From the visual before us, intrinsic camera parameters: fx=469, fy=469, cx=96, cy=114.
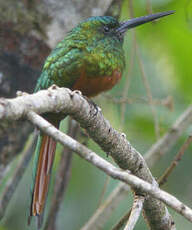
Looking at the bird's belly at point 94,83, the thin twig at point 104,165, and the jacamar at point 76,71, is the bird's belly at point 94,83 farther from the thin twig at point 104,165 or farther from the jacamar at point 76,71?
the thin twig at point 104,165

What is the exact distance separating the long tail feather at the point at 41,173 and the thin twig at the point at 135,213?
63 centimetres

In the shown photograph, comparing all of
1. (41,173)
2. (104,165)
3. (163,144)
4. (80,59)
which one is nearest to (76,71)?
(80,59)

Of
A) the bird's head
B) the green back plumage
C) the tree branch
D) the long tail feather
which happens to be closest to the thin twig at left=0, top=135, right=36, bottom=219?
the long tail feather

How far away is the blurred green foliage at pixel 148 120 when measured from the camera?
143 inches

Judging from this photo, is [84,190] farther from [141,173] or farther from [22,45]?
[141,173]

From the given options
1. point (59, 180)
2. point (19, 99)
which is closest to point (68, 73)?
point (59, 180)

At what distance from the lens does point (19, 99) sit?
1216mm

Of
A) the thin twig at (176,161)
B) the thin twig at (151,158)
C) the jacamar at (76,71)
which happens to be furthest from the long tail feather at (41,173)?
the thin twig at (176,161)

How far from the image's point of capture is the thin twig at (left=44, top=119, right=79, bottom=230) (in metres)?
2.99

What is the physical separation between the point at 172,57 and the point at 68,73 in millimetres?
1600

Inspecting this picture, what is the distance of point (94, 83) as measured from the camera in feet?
7.90

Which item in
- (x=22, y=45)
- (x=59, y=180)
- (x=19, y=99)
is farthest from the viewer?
(x=59, y=180)

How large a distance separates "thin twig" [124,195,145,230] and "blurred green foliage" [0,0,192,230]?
197 centimetres

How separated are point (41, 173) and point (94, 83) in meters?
0.53
